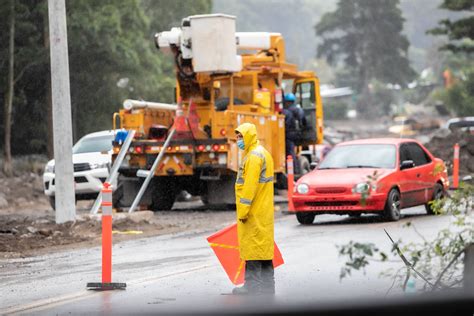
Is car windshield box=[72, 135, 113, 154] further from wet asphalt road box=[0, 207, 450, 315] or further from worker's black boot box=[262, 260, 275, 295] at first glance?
worker's black boot box=[262, 260, 275, 295]

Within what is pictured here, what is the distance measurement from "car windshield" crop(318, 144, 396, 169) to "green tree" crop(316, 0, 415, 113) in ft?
134

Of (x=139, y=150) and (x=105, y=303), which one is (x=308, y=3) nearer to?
(x=139, y=150)

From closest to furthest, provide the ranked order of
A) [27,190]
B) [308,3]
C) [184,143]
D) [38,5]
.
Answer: [184,143]
[27,190]
[38,5]
[308,3]

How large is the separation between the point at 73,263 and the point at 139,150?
33.5 feet

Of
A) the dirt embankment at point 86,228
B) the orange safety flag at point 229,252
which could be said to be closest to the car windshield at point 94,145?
the dirt embankment at point 86,228

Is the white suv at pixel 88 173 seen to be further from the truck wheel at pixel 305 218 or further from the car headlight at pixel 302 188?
the car headlight at pixel 302 188

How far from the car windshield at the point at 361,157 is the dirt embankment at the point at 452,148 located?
15.8m

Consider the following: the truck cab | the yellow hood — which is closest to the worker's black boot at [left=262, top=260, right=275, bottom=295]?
the yellow hood

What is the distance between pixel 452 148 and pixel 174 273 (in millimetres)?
29482

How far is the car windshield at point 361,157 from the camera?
20969 millimetres

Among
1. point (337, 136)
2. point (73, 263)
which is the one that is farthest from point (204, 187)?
point (337, 136)

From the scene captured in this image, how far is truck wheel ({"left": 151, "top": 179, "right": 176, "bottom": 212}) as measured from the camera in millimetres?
26203

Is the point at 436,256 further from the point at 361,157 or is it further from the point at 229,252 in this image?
the point at 361,157

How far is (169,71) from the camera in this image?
54.1 metres
